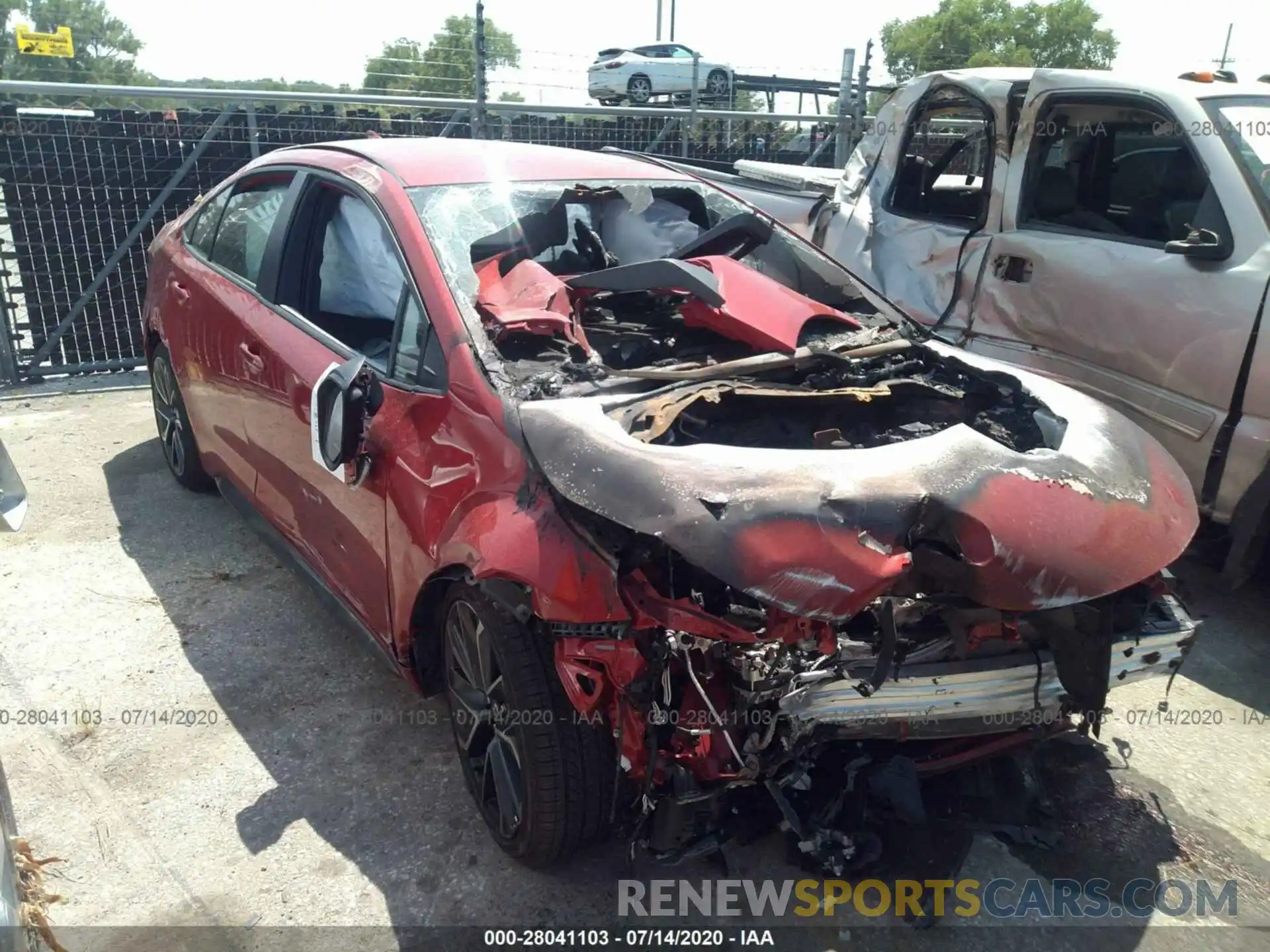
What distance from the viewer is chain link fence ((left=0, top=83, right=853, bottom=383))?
651cm

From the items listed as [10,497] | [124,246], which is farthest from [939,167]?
[124,246]

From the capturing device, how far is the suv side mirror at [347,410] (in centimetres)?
264

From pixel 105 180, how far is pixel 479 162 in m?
4.92

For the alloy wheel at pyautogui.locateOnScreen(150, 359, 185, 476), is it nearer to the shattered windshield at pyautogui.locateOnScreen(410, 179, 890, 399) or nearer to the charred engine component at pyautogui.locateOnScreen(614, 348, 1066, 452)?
the shattered windshield at pyautogui.locateOnScreen(410, 179, 890, 399)

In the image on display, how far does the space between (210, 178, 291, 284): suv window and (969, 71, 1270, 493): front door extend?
3.13 metres

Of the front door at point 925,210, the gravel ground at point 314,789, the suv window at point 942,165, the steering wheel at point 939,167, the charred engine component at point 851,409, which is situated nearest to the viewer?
the gravel ground at point 314,789

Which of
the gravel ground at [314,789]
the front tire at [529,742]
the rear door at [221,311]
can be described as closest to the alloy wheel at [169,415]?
the rear door at [221,311]

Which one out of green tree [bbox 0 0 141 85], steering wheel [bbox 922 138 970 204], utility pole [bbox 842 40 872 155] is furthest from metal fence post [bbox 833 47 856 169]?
green tree [bbox 0 0 141 85]

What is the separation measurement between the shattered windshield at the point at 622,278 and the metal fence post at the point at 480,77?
4.50m

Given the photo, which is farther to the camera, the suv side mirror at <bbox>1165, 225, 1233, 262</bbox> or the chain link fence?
the chain link fence

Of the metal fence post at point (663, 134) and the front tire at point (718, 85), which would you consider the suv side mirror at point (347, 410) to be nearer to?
the metal fence post at point (663, 134)

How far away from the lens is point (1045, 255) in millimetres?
4293

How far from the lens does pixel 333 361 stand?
293 cm

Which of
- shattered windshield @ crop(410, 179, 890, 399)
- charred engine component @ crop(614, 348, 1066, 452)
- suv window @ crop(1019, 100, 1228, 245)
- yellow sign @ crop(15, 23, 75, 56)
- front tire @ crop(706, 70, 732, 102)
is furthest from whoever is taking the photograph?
front tire @ crop(706, 70, 732, 102)
